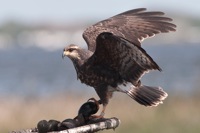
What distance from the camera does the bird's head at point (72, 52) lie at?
1038 cm

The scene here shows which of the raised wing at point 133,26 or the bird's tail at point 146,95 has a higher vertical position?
the raised wing at point 133,26

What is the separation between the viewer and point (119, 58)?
999 cm

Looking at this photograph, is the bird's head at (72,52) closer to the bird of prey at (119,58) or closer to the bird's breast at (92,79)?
the bird of prey at (119,58)

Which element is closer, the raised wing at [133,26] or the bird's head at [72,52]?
the bird's head at [72,52]

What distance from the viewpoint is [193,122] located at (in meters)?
13.7

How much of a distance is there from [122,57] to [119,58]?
77 millimetres

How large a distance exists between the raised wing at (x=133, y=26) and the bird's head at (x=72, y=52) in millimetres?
351

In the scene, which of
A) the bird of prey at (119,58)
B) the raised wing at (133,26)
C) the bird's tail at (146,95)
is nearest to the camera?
the bird of prey at (119,58)

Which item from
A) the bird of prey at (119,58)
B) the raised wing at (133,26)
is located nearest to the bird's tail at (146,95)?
the bird of prey at (119,58)

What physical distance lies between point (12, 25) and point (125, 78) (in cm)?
8117

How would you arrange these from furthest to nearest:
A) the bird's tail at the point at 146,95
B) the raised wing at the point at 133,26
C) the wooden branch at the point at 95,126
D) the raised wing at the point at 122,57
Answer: the raised wing at the point at 133,26, the bird's tail at the point at 146,95, the raised wing at the point at 122,57, the wooden branch at the point at 95,126

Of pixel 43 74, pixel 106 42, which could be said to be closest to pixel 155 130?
pixel 106 42

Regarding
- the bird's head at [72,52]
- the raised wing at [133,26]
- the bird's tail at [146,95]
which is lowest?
the bird's tail at [146,95]

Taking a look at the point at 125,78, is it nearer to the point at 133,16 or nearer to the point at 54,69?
the point at 133,16
